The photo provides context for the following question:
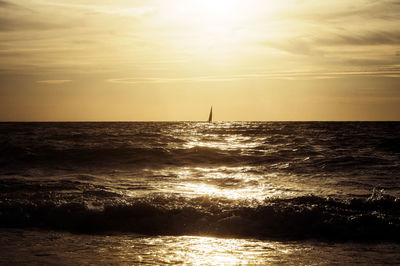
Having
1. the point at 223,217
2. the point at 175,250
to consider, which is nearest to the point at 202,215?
the point at 223,217

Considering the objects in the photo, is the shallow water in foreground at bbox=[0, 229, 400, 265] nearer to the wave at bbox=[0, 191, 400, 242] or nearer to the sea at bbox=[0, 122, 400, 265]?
the sea at bbox=[0, 122, 400, 265]

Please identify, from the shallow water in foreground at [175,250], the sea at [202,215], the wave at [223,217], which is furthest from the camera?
the wave at [223,217]

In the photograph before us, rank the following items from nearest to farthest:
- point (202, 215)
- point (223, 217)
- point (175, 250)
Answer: point (175, 250) → point (223, 217) → point (202, 215)

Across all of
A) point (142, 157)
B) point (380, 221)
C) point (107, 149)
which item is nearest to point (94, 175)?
point (142, 157)

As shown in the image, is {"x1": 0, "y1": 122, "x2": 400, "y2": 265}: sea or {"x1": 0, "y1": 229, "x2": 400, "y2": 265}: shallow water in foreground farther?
{"x1": 0, "y1": 122, "x2": 400, "y2": 265}: sea

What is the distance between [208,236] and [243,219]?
3.47ft

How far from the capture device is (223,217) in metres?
7.98

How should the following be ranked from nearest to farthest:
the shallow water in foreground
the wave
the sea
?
the shallow water in foreground, the sea, the wave

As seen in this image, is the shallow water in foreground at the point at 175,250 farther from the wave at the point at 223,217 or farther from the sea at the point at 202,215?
the wave at the point at 223,217

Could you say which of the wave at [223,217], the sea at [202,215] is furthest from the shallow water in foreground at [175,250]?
the wave at [223,217]

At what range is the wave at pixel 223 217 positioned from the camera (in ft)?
24.0

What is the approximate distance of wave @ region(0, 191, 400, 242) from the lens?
731cm

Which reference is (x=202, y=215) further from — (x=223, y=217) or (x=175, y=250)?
(x=175, y=250)

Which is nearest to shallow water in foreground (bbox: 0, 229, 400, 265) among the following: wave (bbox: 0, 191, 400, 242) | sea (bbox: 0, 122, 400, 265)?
sea (bbox: 0, 122, 400, 265)
